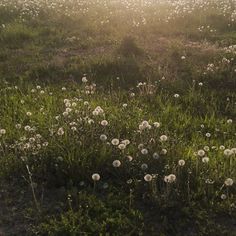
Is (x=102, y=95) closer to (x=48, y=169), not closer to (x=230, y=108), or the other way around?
(x=230, y=108)

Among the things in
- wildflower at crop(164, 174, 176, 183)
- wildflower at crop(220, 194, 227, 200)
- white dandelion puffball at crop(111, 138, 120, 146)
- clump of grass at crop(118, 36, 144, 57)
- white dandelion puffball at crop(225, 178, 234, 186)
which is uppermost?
white dandelion puffball at crop(111, 138, 120, 146)

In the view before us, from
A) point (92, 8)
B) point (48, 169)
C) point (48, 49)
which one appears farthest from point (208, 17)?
point (48, 169)

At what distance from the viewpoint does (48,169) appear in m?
7.07

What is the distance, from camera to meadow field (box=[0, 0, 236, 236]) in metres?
6.30

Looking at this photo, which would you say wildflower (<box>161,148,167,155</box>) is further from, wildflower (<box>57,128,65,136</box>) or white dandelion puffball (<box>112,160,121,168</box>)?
wildflower (<box>57,128,65,136</box>)

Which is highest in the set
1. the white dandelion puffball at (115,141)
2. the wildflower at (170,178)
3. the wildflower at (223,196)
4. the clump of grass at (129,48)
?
the white dandelion puffball at (115,141)

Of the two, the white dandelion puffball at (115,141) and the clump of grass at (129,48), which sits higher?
the white dandelion puffball at (115,141)

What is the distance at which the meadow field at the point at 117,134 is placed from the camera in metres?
6.30

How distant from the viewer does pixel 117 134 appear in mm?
7926

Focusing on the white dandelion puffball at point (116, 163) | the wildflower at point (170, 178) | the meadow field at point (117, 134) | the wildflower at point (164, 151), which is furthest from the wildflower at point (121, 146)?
the wildflower at point (170, 178)

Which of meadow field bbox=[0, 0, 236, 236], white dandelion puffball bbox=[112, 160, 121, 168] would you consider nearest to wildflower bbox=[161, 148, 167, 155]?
meadow field bbox=[0, 0, 236, 236]

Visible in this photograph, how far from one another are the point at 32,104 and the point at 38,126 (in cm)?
156

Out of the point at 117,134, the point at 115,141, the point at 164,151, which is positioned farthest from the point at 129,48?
the point at 164,151

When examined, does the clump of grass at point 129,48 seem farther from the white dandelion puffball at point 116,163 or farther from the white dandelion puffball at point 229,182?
the white dandelion puffball at point 229,182
